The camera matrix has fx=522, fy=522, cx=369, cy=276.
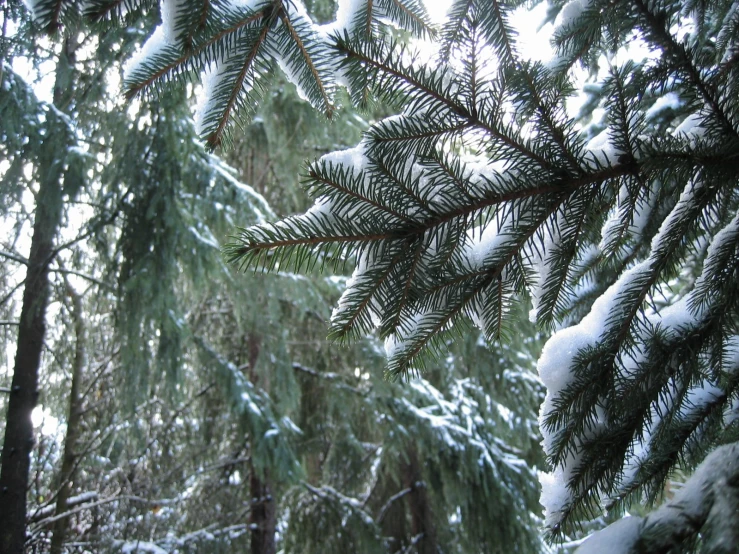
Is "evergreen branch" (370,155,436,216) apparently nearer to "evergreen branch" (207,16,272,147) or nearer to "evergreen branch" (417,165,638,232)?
"evergreen branch" (417,165,638,232)

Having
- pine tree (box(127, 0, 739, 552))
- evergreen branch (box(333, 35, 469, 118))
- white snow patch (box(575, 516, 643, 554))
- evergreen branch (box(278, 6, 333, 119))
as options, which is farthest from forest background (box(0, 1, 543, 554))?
white snow patch (box(575, 516, 643, 554))

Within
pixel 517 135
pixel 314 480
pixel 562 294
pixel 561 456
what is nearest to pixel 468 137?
pixel 517 135

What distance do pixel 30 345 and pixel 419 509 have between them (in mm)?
4492

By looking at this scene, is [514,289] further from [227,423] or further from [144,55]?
[227,423]

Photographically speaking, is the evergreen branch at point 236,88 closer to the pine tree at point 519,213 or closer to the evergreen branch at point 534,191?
the pine tree at point 519,213

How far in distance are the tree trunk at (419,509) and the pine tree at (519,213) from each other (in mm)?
5191

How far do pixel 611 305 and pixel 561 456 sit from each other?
366 mm

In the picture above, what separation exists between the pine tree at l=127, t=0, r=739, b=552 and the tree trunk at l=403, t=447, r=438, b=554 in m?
5.19

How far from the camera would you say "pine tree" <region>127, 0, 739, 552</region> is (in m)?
1.03

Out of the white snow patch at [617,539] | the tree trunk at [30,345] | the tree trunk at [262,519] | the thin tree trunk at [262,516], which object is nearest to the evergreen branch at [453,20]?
the white snow patch at [617,539]

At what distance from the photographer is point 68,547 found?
420 centimetres

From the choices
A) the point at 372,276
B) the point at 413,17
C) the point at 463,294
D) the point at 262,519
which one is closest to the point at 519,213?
the point at 463,294

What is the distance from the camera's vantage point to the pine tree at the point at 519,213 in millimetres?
1025

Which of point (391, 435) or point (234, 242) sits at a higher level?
point (391, 435)
